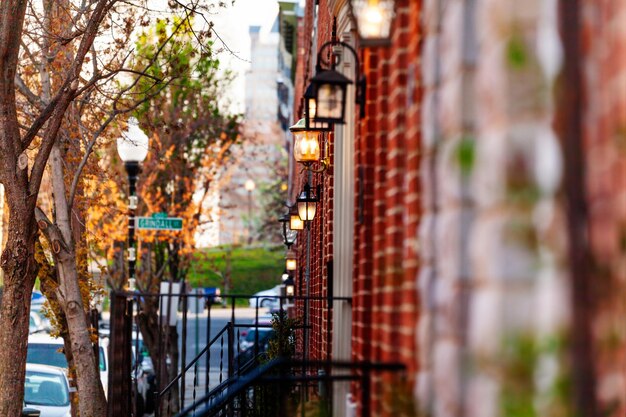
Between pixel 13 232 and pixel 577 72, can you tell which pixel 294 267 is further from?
pixel 577 72

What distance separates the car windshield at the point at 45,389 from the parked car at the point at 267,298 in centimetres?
355

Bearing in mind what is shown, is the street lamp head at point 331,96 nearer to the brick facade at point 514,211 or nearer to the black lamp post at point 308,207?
the brick facade at point 514,211

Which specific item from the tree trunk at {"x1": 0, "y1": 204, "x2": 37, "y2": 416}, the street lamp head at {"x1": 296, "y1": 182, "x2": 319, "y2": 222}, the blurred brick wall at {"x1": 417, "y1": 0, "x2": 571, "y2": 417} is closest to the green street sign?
the street lamp head at {"x1": 296, "y1": 182, "x2": 319, "y2": 222}

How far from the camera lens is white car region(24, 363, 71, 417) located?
57.3 ft

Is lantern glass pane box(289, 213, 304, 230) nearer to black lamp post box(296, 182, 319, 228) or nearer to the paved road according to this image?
the paved road

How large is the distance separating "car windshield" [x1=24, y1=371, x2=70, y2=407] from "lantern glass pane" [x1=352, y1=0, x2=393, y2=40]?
12.9m

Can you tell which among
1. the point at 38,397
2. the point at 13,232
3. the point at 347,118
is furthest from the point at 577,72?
the point at 38,397

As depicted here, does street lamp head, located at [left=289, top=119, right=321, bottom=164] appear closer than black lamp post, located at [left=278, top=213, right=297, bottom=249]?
Yes

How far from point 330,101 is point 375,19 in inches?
40.7

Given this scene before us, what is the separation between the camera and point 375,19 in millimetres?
6270

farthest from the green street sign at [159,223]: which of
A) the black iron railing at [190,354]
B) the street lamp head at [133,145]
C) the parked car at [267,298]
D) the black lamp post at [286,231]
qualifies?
the black lamp post at [286,231]

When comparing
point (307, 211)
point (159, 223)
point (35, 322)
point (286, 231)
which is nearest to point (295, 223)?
point (159, 223)

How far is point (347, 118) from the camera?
8.55 meters

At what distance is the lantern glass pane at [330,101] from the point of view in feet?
23.5
